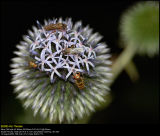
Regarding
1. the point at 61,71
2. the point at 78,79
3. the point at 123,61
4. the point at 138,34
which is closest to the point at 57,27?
the point at 61,71

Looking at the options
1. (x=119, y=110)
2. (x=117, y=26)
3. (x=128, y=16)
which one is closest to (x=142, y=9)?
(x=128, y=16)

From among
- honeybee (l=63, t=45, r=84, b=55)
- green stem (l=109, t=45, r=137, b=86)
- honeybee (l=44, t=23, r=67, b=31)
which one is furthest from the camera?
green stem (l=109, t=45, r=137, b=86)

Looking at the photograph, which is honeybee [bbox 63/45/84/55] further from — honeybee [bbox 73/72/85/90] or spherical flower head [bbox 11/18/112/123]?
honeybee [bbox 73/72/85/90]

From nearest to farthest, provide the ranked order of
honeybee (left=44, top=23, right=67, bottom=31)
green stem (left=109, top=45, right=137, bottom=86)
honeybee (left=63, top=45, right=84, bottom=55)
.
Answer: honeybee (left=63, top=45, right=84, bottom=55), honeybee (left=44, top=23, right=67, bottom=31), green stem (left=109, top=45, right=137, bottom=86)

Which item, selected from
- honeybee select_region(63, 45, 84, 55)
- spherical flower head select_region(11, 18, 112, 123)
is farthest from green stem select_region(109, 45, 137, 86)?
honeybee select_region(63, 45, 84, 55)

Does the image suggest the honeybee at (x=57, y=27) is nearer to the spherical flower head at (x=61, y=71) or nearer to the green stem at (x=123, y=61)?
the spherical flower head at (x=61, y=71)

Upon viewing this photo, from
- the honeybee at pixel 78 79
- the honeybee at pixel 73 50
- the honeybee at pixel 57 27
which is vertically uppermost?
the honeybee at pixel 57 27

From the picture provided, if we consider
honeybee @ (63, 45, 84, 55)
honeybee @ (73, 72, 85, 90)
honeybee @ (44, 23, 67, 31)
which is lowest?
honeybee @ (73, 72, 85, 90)

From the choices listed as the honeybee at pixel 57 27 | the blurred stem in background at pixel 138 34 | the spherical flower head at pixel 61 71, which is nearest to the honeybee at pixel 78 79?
the spherical flower head at pixel 61 71
